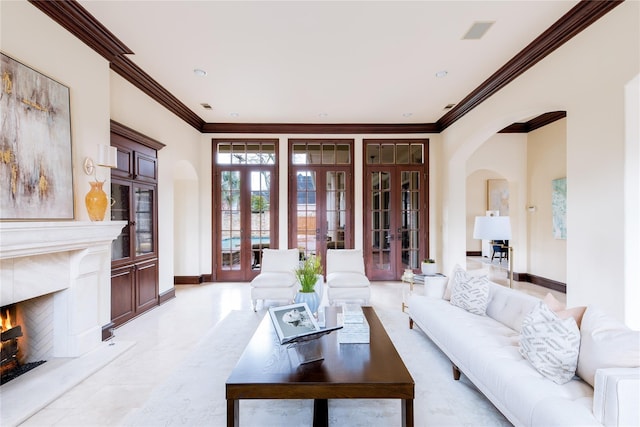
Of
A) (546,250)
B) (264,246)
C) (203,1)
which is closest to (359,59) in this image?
(203,1)

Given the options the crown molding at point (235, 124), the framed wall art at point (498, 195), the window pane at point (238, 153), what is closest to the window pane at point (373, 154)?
the crown molding at point (235, 124)

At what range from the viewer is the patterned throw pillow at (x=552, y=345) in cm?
178

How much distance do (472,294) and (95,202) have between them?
3751 mm

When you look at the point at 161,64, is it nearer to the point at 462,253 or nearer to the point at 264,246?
the point at 264,246

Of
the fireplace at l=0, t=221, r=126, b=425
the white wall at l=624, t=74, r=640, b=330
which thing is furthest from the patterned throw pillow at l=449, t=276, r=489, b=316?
the fireplace at l=0, t=221, r=126, b=425

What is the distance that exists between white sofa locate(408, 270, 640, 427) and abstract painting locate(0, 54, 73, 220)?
3553mm

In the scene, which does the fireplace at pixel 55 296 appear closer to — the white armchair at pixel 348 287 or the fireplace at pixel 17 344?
the fireplace at pixel 17 344

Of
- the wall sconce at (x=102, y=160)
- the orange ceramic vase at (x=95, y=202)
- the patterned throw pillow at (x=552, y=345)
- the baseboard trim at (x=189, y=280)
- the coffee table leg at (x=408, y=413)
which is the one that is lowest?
the baseboard trim at (x=189, y=280)

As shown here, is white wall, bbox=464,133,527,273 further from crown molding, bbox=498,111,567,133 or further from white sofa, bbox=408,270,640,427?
white sofa, bbox=408,270,640,427

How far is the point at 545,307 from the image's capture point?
77.7 inches

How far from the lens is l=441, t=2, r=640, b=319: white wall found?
97.8 inches

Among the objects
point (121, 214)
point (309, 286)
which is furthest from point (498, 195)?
point (121, 214)

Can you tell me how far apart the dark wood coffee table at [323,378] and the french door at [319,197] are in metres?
4.26

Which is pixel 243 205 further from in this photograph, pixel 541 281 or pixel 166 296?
pixel 541 281
